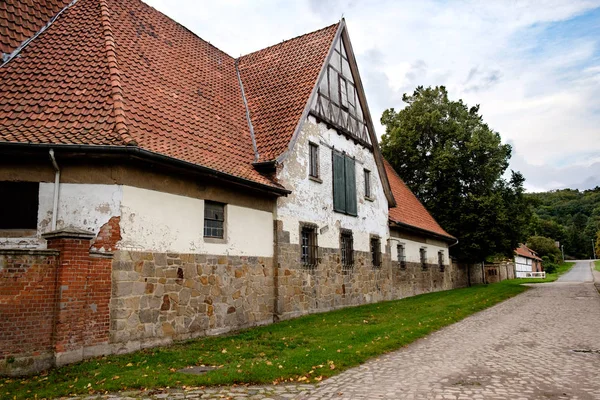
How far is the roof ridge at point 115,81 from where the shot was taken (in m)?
8.59

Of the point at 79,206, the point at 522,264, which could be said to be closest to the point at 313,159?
the point at 79,206

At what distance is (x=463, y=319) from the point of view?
1298 centimetres

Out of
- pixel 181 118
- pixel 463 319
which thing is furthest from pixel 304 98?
pixel 463 319

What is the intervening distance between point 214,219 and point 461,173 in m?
22.8

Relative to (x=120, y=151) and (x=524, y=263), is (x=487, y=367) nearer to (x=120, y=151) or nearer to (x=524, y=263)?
(x=120, y=151)

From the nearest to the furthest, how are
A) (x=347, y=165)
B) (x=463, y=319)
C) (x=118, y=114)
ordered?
(x=118, y=114) → (x=463, y=319) → (x=347, y=165)

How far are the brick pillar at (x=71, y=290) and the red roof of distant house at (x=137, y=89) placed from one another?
181cm

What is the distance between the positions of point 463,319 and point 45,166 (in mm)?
11193

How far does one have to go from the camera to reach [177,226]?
9500 mm

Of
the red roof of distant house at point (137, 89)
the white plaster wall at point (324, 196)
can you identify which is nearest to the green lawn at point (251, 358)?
the white plaster wall at point (324, 196)

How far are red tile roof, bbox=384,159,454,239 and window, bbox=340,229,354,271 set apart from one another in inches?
164

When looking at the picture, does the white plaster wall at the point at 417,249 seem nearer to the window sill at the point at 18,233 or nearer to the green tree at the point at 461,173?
the green tree at the point at 461,173

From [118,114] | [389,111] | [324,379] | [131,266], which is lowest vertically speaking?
[324,379]

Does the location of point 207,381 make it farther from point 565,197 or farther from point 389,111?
point 565,197
